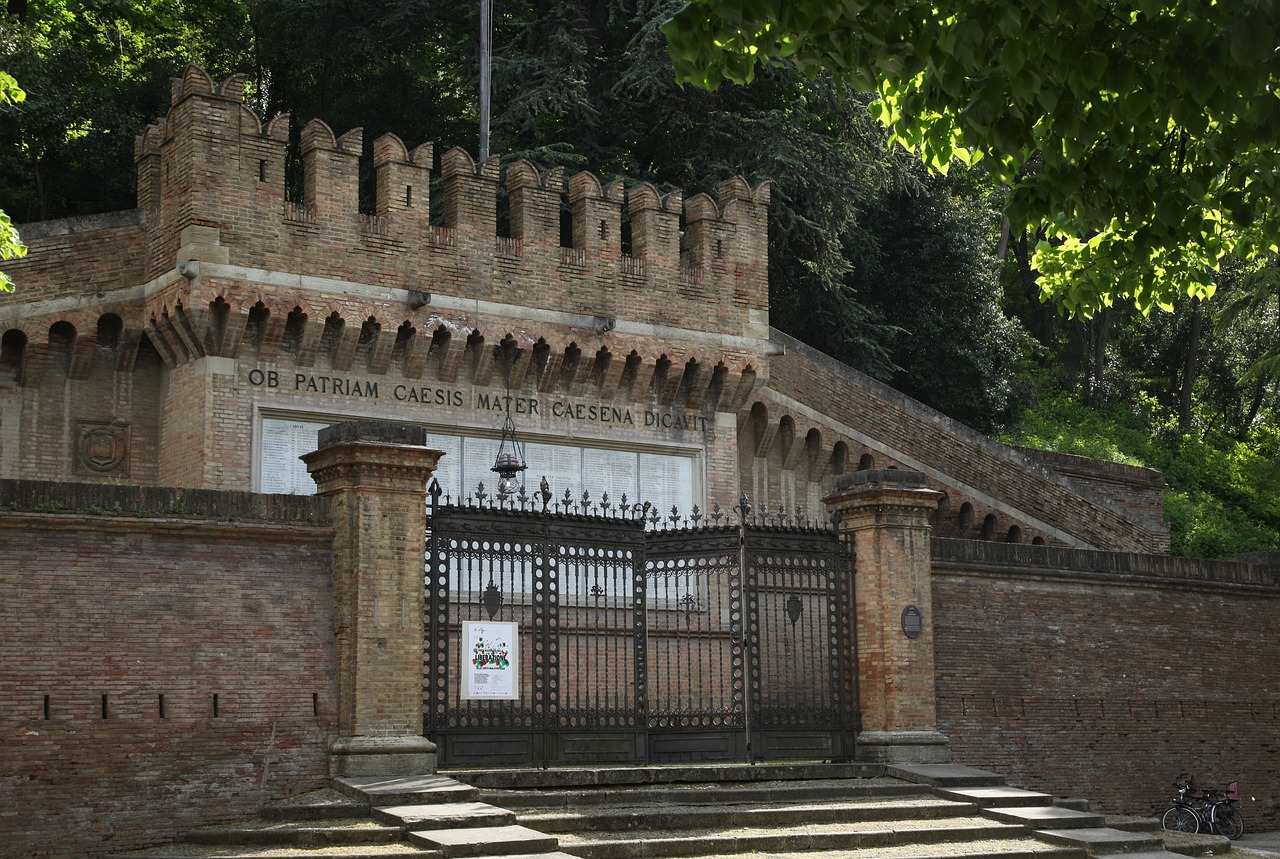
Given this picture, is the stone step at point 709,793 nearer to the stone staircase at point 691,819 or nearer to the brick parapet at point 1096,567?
the stone staircase at point 691,819

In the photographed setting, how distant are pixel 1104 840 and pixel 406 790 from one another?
618 cm

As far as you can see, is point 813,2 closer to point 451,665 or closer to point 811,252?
point 451,665

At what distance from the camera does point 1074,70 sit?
9.41m

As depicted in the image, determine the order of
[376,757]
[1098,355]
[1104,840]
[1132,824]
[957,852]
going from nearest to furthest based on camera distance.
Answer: [957,852]
[376,757]
[1104,840]
[1132,824]
[1098,355]

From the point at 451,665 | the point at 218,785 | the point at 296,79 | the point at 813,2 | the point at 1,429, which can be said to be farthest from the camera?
the point at 296,79

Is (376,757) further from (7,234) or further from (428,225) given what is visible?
(428,225)

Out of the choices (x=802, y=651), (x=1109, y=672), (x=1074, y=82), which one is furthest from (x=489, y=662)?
(x=1109, y=672)

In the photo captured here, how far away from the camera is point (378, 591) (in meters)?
14.0

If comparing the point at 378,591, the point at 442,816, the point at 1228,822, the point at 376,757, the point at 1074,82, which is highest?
the point at 1074,82

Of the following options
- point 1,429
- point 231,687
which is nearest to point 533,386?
point 1,429

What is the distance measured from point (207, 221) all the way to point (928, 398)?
61.3ft

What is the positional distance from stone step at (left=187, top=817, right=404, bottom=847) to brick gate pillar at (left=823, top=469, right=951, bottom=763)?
6.22 m

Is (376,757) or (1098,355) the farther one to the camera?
(1098,355)

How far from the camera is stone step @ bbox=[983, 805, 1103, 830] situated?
14.8 metres
